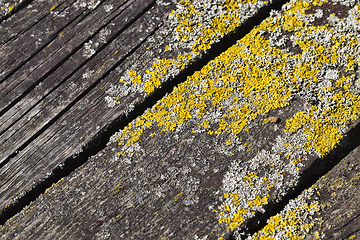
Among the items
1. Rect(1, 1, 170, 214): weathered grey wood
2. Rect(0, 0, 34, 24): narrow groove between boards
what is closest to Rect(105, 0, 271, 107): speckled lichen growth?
Rect(1, 1, 170, 214): weathered grey wood

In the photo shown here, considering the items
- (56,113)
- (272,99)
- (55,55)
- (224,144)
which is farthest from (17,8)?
(272,99)

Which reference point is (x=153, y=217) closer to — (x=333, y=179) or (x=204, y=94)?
(x=204, y=94)

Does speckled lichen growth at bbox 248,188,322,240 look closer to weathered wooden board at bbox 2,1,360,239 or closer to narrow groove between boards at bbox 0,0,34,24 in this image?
weathered wooden board at bbox 2,1,360,239

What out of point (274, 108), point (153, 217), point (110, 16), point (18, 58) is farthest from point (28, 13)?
point (274, 108)

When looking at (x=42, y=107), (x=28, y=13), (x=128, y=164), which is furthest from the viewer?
(x=28, y=13)

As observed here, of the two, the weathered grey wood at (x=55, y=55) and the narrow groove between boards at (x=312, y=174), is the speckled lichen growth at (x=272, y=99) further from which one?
the weathered grey wood at (x=55, y=55)

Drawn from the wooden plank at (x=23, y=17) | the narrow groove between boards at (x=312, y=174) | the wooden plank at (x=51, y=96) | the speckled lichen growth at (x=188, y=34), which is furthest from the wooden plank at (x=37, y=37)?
the narrow groove between boards at (x=312, y=174)
